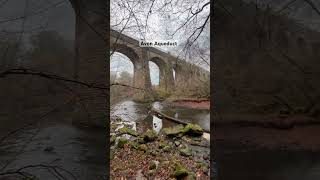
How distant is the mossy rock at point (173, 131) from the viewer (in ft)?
7.22

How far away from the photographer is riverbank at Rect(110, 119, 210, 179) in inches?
→ 74.8

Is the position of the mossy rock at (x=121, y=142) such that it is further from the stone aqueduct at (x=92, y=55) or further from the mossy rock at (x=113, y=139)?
the stone aqueduct at (x=92, y=55)

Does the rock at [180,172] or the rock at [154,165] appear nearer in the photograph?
the rock at [180,172]

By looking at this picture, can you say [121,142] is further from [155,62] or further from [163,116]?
[155,62]

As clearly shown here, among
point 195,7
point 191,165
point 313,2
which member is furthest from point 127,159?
point 313,2

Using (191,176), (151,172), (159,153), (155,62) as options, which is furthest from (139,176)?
(155,62)

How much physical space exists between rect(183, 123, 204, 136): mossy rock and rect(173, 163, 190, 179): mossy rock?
0.29m

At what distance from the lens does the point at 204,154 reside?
1.99 meters

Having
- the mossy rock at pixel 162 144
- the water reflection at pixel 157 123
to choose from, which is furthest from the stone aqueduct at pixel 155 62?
the mossy rock at pixel 162 144

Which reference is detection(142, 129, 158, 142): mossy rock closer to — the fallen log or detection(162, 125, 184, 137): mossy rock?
detection(162, 125, 184, 137): mossy rock

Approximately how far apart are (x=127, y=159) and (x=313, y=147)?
1.34m

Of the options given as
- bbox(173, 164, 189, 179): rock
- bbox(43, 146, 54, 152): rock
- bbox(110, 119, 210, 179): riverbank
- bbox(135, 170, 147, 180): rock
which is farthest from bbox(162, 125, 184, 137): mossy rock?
bbox(43, 146, 54, 152): rock

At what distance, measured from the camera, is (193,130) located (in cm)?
205

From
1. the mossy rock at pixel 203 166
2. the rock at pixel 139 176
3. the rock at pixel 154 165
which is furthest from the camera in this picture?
the rock at pixel 154 165
